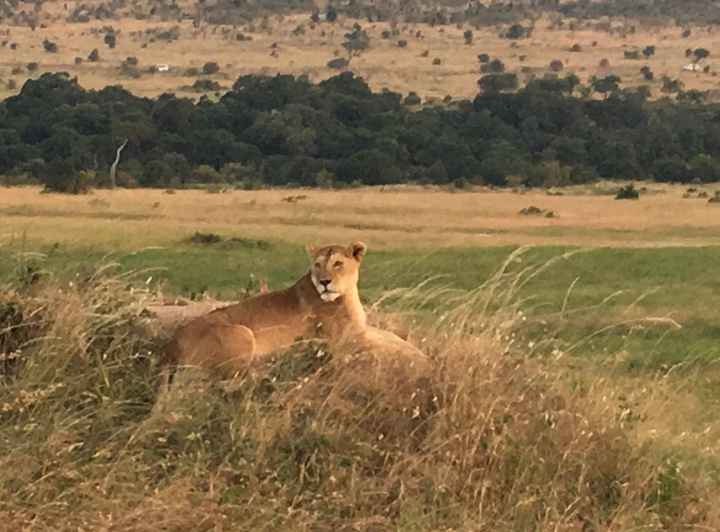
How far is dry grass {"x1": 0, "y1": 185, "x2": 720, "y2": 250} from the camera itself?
25.6m

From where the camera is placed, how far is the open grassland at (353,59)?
71562mm

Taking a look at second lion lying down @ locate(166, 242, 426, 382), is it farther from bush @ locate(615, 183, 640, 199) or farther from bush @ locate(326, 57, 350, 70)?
bush @ locate(326, 57, 350, 70)

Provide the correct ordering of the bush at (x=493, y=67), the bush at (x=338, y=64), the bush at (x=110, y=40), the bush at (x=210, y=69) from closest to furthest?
1. the bush at (x=210, y=69)
2. the bush at (x=493, y=67)
3. the bush at (x=338, y=64)
4. the bush at (x=110, y=40)

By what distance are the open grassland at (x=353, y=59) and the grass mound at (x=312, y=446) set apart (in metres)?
58.5

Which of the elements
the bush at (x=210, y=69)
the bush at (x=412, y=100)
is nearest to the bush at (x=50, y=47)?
the bush at (x=210, y=69)

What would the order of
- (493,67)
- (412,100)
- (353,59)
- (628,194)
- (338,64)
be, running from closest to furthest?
(628,194)
(412,100)
(493,67)
(338,64)
(353,59)

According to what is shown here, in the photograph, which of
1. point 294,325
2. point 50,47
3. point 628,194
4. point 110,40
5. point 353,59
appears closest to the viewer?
point 294,325

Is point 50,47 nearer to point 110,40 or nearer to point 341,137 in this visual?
point 110,40

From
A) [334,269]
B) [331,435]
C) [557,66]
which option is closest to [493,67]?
[557,66]

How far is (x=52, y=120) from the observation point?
51.5 m

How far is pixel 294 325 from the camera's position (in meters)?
6.54

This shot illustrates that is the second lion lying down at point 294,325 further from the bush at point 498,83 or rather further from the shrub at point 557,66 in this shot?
the shrub at point 557,66

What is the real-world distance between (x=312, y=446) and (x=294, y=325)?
3.99 feet

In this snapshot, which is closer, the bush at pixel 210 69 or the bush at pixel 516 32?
the bush at pixel 210 69
